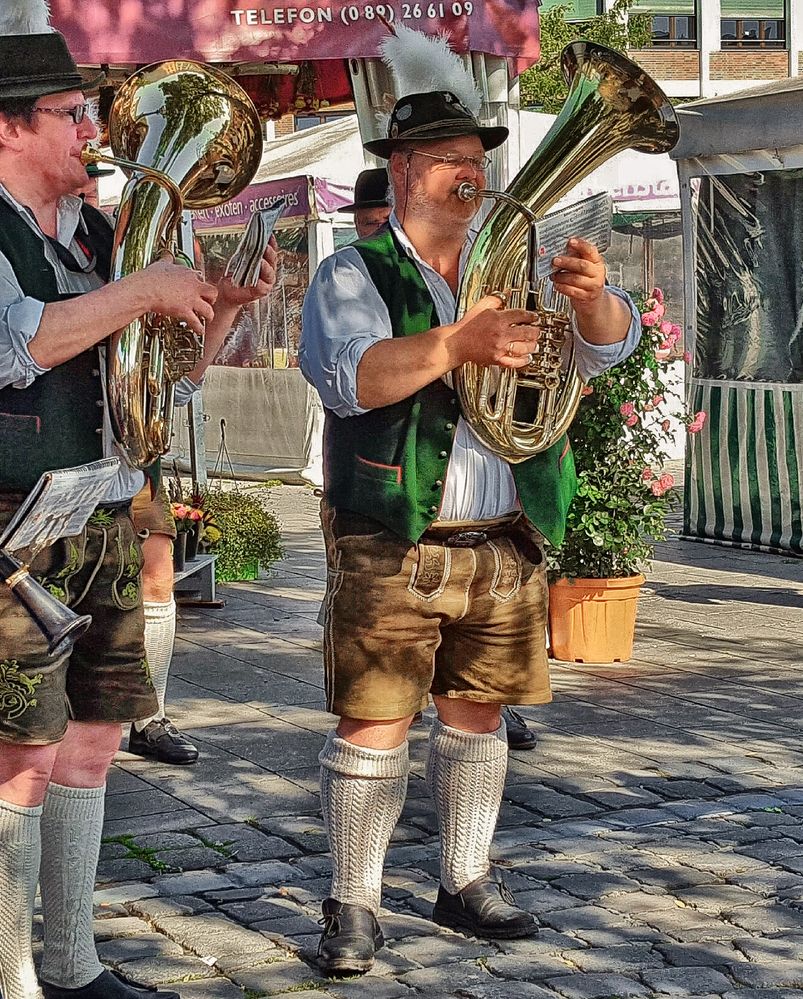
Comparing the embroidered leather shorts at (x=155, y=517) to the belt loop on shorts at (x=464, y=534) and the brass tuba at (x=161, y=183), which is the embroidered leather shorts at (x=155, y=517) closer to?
the belt loop on shorts at (x=464, y=534)

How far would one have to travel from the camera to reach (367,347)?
3639mm

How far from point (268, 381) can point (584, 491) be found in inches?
Answer: 354

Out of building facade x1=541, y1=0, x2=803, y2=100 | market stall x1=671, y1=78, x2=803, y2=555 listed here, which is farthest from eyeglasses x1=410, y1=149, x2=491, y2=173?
building facade x1=541, y1=0, x2=803, y2=100

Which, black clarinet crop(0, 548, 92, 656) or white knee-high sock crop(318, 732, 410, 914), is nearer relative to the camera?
black clarinet crop(0, 548, 92, 656)

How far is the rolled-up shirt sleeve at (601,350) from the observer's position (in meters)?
3.94

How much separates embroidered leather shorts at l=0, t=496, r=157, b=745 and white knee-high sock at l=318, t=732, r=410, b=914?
549 mm

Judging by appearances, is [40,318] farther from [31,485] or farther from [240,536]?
[240,536]

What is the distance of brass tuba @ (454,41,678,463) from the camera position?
3723mm

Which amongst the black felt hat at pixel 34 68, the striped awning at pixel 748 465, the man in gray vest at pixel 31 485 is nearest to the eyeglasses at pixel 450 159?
the man in gray vest at pixel 31 485

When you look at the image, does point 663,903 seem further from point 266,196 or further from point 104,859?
point 266,196

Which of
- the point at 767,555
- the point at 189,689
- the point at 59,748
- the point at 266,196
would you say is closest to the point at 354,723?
the point at 59,748

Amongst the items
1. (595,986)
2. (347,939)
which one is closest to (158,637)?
(347,939)

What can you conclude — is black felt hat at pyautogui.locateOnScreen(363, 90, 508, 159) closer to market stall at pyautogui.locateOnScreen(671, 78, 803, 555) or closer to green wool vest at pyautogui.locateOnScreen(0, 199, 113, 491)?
green wool vest at pyautogui.locateOnScreen(0, 199, 113, 491)

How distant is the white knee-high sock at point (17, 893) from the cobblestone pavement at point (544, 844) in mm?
447
